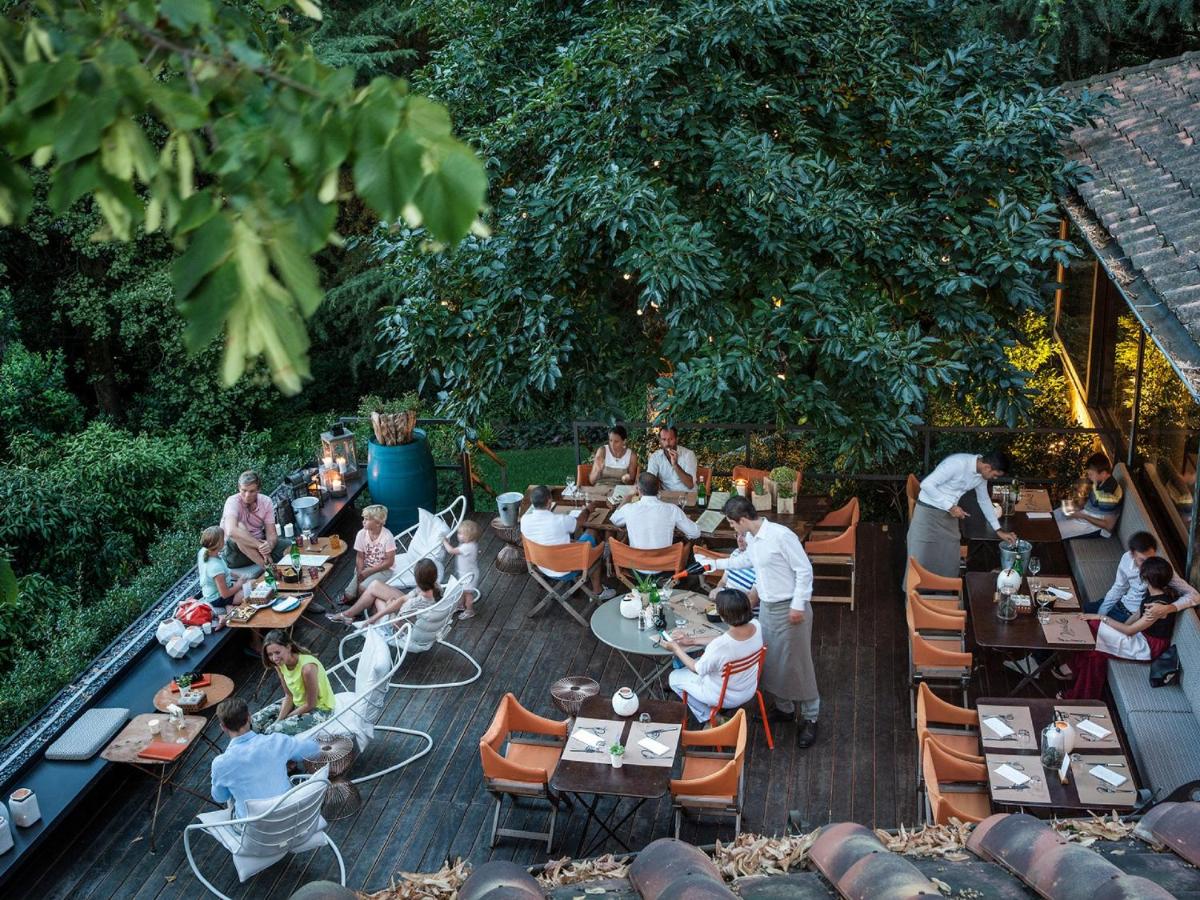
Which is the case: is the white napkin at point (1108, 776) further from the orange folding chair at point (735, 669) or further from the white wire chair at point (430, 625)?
the white wire chair at point (430, 625)

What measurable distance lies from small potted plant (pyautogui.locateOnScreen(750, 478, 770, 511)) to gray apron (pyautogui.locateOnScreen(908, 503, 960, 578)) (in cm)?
132

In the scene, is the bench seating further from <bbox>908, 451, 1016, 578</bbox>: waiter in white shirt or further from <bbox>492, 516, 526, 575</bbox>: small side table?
<bbox>492, 516, 526, 575</bbox>: small side table

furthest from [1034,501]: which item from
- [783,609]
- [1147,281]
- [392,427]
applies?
[392,427]

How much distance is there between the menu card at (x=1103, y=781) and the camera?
5.79 m

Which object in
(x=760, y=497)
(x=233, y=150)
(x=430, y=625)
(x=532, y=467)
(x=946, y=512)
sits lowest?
(x=532, y=467)

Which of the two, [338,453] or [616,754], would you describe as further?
[338,453]

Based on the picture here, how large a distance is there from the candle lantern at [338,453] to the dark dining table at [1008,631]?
244 inches

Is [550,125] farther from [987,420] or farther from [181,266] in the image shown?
[181,266]

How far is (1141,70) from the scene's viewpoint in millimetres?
11781

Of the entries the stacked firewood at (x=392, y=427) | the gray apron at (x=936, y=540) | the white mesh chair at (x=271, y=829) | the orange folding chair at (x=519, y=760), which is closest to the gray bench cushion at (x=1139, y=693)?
the gray apron at (x=936, y=540)

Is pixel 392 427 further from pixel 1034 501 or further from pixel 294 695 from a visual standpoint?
pixel 1034 501

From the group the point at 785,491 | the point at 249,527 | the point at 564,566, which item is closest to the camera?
the point at 564,566

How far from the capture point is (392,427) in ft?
36.9

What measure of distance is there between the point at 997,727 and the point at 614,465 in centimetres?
495
